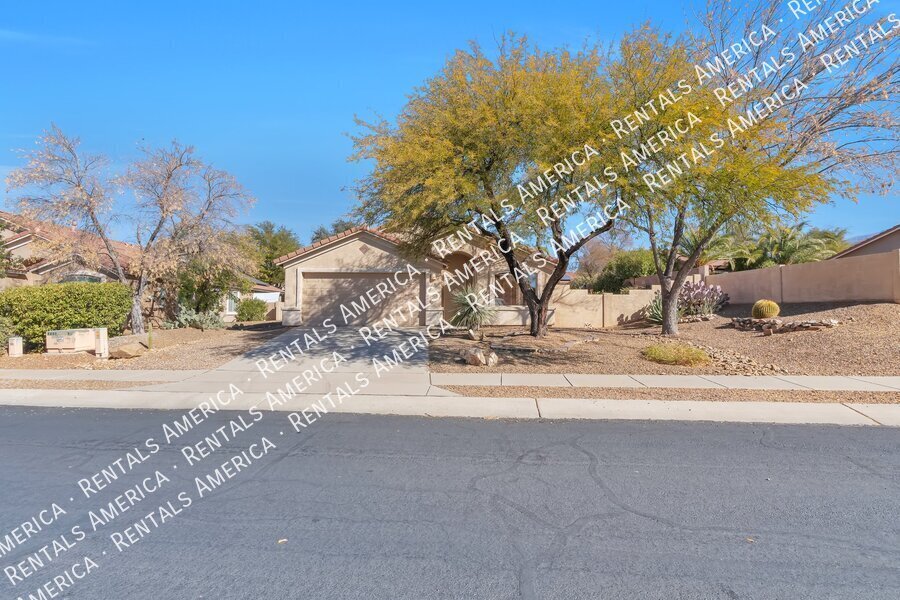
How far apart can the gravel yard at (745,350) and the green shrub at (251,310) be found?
1683cm

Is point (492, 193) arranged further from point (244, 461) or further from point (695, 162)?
point (244, 461)

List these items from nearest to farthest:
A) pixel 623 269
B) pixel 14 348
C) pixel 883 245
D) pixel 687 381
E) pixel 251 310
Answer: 1. pixel 687 381
2. pixel 14 348
3. pixel 883 245
4. pixel 251 310
5. pixel 623 269

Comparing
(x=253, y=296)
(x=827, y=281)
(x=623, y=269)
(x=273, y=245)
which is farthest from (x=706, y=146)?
(x=273, y=245)

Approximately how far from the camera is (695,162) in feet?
33.5

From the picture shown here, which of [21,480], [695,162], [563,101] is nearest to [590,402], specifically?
[695,162]

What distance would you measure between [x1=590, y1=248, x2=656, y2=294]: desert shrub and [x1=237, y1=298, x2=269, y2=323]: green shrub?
2111 cm

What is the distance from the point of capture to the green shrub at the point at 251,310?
28.9 meters

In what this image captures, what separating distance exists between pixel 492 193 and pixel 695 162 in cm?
436

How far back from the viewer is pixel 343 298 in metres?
20.5

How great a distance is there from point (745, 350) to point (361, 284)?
13.2 meters

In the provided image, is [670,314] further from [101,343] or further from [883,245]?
[101,343]

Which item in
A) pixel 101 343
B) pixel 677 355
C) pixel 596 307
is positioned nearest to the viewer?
pixel 677 355

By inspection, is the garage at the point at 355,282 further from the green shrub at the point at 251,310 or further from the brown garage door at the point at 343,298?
the green shrub at the point at 251,310

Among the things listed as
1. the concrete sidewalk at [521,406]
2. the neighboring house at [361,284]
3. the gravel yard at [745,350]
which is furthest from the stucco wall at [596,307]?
the concrete sidewalk at [521,406]
